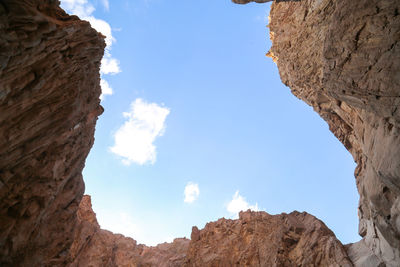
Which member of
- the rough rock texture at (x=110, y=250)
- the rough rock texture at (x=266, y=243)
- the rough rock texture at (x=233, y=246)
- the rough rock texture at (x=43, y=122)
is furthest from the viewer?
the rough rock texture at (x=110, y=250)

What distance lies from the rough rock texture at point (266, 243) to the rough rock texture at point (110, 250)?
28.4 feet

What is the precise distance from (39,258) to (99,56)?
17869mm

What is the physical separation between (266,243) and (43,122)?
105 feet

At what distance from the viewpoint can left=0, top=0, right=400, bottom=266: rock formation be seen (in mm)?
10656

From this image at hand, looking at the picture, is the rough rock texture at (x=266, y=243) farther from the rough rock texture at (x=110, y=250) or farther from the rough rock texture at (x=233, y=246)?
the rough rock texture at (x=110, y=250)

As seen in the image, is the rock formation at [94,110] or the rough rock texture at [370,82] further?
the rock formation at [94,110]

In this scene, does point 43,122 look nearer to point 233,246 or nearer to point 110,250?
point 233,246

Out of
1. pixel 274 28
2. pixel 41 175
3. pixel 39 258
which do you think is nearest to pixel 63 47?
pixel 41 175

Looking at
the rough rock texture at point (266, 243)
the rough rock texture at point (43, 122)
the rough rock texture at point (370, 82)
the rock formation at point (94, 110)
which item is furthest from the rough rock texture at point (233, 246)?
the rough rock texture at point (43, 122)

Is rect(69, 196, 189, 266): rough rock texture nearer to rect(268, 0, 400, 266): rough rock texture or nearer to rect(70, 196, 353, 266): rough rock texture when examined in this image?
rect(70, 196, 353, 266): rough rock texture

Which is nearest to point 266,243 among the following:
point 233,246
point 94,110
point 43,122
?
point 233,246

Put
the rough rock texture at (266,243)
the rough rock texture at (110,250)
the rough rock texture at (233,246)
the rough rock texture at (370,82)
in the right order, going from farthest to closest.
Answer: the rough rock texture at (110,250)
the rough rock texture at (233,246)
the rough rock texture at (266,243)
the rough rock texture at (370,82)

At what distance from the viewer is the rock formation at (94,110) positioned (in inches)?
420

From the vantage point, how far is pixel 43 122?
15047mm
